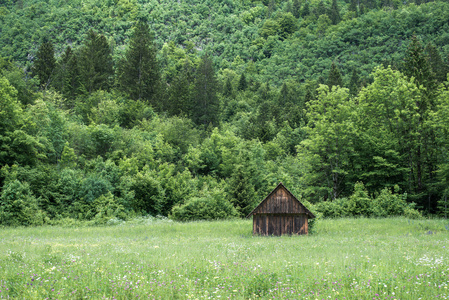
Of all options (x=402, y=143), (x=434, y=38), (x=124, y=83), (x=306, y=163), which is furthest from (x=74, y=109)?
(x=434, y=38)

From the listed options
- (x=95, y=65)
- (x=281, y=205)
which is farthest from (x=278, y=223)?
(x=95, y=65)

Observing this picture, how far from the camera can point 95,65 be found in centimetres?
7656

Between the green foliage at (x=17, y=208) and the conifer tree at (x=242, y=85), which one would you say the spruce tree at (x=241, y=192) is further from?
the conifer tree at (x=242, y=85)

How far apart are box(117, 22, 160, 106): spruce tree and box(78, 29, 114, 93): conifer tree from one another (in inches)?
130

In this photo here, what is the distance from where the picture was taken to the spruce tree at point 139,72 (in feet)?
244

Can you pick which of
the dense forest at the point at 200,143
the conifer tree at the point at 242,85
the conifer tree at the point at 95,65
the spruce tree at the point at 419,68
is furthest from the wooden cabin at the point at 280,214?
the conifer tree at the point at 242,85

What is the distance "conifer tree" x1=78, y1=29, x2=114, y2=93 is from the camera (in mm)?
74188

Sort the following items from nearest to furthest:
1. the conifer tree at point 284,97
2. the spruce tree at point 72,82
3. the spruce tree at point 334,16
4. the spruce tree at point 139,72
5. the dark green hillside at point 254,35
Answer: the spruce tree at point 72,82 → the spruce tree at point 139,72 → the conifer tree at point 284,97 → the dark green hillside at point 254,35 → the spruce tree at point 334,16

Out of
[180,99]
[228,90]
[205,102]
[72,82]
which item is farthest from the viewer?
[228,90]

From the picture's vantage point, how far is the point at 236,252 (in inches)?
677

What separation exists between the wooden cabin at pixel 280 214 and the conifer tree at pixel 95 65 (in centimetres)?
5488

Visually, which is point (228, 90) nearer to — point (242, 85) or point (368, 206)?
point (242, 85)

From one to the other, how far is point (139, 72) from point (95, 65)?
363 inches

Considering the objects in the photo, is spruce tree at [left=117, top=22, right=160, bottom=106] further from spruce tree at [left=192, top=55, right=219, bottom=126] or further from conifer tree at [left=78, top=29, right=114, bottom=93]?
spruce tree at [left=192, top=55, right=219, bottom=126]
